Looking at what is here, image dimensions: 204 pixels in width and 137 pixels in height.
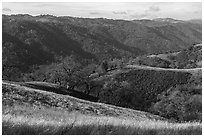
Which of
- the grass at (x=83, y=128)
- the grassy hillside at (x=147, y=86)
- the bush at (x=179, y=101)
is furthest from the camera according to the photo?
the grassy hillside at (x=147, y=86)

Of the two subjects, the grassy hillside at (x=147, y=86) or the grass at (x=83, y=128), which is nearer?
the grass at (x=83, y=128)

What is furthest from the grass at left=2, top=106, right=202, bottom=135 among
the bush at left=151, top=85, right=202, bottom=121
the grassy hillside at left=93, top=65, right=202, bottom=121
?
the grassy hillside at left=93, top=65, right=202, bottom=121

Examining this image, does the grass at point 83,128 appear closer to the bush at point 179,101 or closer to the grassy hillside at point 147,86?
the bush at point 179,101

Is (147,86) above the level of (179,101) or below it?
below

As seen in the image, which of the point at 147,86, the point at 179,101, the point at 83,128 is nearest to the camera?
the point at 83,128

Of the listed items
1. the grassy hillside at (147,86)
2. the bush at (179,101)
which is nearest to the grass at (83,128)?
the bush at (179,101)

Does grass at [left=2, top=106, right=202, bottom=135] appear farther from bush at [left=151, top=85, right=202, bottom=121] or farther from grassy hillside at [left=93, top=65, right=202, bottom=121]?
grassy hillside at [left=93, top=65, right=202, bottom=121]

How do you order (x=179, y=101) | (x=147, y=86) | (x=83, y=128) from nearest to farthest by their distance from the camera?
(x=83, y=128) → (x=179, y=101) → (x=147, y=86)

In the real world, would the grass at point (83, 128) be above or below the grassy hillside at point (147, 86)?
above

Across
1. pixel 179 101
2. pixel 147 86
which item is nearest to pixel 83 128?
pixel 179 101

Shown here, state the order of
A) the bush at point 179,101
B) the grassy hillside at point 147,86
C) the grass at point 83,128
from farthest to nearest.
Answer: the grassy hillside at point 147,86 → the bush at point 179,101 → the grass at point 83,128

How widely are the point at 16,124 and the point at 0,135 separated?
2.05 ft

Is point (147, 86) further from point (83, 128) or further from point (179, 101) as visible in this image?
point (83, 128)

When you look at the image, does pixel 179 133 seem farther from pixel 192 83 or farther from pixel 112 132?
pixel 192 83
